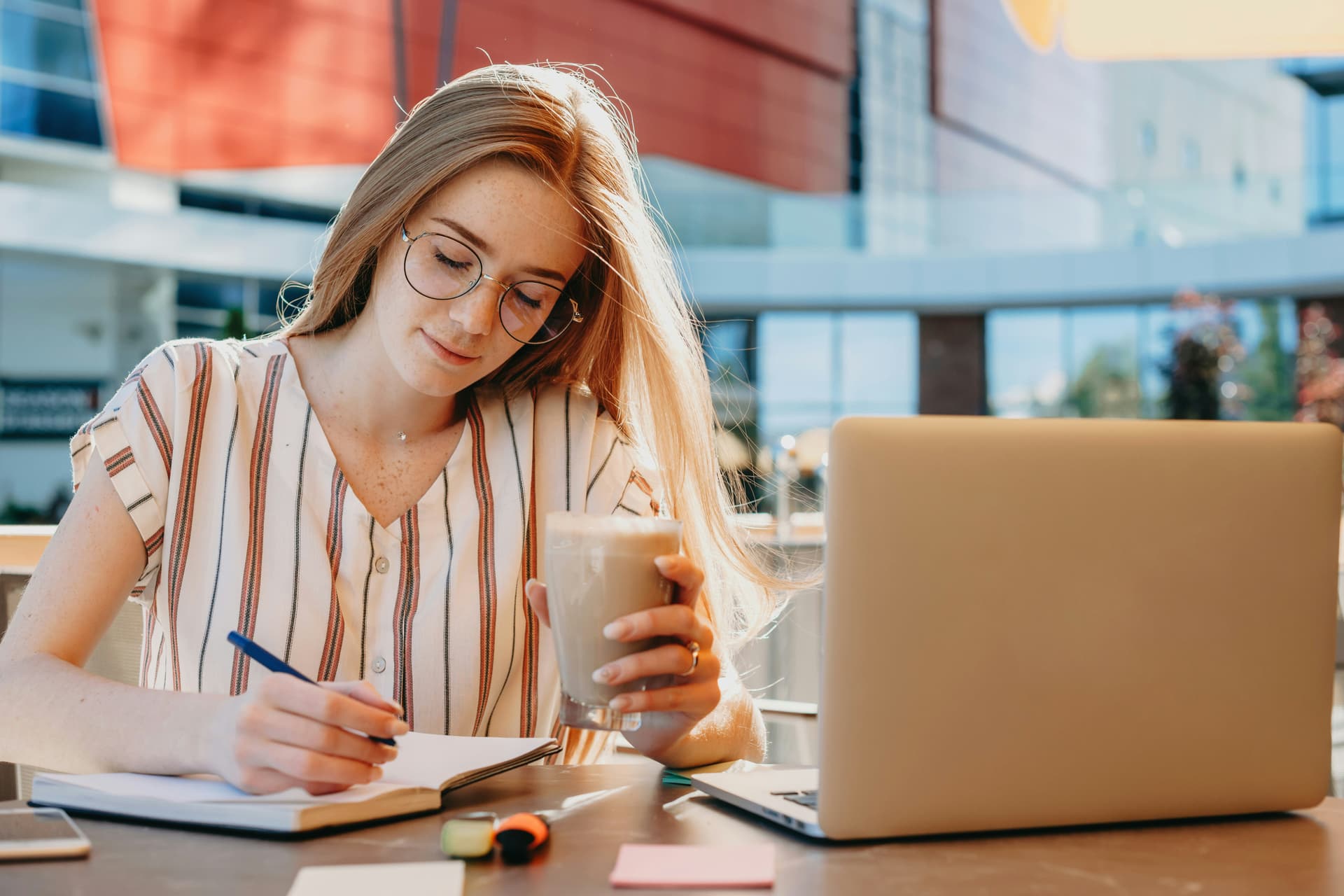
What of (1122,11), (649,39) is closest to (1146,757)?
(1122,11)

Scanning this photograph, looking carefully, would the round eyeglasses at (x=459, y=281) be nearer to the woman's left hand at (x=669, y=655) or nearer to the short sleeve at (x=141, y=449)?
the short sleeve at (x=141, y=449)

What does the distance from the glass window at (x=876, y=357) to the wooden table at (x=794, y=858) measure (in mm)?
14541

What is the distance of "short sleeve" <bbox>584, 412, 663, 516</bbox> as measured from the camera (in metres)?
1.55

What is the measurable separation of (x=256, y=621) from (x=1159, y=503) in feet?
3.12

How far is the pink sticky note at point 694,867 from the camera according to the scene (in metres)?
0.74

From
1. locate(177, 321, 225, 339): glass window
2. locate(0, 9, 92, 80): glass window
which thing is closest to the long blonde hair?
locate(0, 9, 92, 80): glass window

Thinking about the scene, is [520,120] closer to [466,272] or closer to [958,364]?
[466,272]

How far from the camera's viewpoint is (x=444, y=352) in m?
1.34

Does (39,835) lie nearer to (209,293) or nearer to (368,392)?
(368,392)

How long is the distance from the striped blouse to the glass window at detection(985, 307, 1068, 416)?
14.4m

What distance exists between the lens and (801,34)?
14312 mm

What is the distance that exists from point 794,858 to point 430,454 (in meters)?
0.85

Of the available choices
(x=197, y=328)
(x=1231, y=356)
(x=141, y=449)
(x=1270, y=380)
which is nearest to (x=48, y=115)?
(x=197, y=328)

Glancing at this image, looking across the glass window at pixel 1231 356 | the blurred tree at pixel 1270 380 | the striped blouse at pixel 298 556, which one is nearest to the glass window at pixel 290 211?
the glass window at pixel 1231 356
